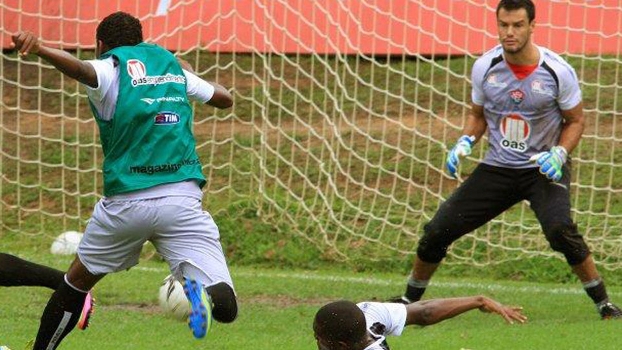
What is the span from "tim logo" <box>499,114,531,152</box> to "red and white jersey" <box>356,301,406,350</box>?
2.48 m

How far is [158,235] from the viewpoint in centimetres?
711

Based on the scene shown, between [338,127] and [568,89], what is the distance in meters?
5.66

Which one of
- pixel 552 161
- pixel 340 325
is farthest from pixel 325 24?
pixel 340 325

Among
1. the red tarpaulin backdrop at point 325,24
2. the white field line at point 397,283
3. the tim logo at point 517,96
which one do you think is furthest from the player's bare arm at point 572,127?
the red tarpaulin backdrop at point 325,24

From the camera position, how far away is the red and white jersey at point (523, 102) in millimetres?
8703

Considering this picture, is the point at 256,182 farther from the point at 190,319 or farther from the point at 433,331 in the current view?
the point at 190,319

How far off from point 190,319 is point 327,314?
111 cm

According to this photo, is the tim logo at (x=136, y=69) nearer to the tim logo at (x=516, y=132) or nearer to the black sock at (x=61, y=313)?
the black sock at (x=61, y=313)

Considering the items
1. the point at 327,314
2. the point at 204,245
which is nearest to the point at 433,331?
the point at 204,245

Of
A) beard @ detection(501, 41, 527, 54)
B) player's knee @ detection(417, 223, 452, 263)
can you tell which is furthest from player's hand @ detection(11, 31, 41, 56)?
player's knee @ detection(417, 223, 452, 263)

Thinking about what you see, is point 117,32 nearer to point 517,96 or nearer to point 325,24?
point 517,96

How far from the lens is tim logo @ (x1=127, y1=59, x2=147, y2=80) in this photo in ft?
22.9

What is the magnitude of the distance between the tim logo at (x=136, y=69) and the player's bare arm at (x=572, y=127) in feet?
9.72

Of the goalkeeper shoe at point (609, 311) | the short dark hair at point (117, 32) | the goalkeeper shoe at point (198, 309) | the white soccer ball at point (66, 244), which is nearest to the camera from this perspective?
the goalkeeper shoe at point (198, 309)
